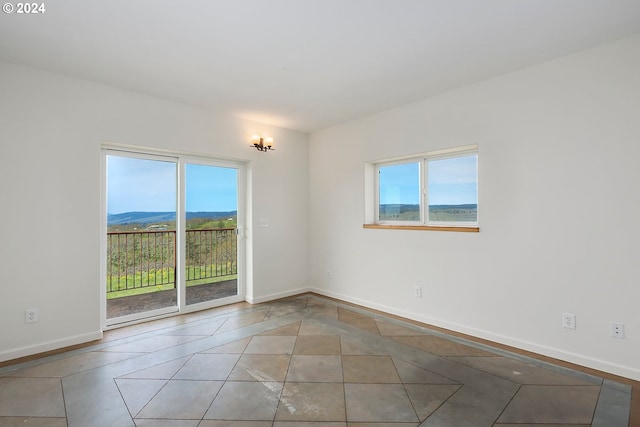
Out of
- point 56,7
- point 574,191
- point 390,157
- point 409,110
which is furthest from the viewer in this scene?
point 390,157

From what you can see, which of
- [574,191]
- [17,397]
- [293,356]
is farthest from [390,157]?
[17,397]

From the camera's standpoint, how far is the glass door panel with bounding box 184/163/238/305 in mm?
3986

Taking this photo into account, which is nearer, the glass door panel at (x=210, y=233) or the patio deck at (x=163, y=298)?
the patio deck at (x=163, y=298)

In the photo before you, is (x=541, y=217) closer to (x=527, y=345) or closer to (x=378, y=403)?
(x=527, y=345)

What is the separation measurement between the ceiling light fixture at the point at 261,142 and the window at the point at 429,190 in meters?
1.44

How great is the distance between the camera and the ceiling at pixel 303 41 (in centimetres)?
200

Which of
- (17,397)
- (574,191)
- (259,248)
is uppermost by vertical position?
(574,191)

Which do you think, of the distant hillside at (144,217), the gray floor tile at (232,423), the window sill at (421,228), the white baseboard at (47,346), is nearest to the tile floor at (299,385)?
the gray floor tile at (232,423)

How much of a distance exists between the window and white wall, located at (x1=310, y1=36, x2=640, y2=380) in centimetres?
21

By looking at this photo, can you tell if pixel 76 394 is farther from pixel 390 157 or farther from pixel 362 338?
pixel 390 157

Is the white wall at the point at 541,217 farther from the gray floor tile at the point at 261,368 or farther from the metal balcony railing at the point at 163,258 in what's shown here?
the metal balcony railing at the point at 163,258

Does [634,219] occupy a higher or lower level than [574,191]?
lower

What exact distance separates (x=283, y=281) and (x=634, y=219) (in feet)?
12.8

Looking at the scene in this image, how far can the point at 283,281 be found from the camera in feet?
15.5
